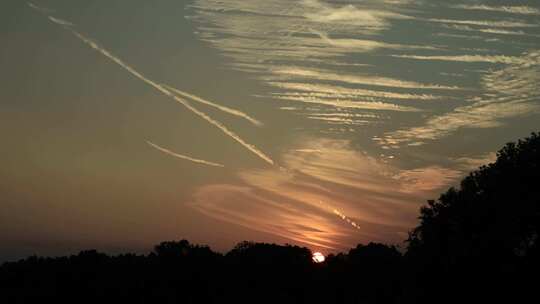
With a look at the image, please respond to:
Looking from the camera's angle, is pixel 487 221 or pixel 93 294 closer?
pixel 487 221

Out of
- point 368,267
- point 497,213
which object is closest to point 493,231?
point 497,213

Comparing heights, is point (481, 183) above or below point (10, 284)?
above

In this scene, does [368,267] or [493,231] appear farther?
[368,267]

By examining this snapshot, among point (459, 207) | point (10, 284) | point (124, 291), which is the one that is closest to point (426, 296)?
point (459, 207)

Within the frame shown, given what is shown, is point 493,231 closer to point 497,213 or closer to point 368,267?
point 497,213

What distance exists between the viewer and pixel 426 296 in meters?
53.3

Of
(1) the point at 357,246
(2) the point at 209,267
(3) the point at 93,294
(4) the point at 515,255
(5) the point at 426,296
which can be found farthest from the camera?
(1) the point at 357,246

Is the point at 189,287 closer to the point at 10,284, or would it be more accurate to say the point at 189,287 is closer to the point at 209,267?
the point at 209,267

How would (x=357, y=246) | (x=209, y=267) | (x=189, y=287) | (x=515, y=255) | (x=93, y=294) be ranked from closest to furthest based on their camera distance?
(x=515, y=255), (x=93, y=294), (x=189, y=287), (x=209, y=267), (x=357, y=246)

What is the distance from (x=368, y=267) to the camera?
12725 cm

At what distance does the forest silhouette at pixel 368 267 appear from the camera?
1960 inches

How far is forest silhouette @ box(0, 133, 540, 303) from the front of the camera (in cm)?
4978

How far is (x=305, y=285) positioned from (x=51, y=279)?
42.2 metres

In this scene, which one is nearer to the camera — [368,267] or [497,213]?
[497,213]
